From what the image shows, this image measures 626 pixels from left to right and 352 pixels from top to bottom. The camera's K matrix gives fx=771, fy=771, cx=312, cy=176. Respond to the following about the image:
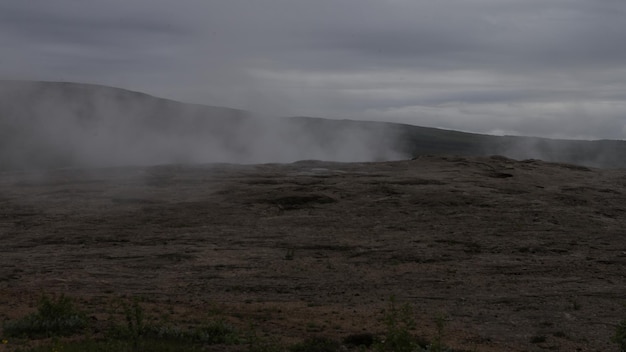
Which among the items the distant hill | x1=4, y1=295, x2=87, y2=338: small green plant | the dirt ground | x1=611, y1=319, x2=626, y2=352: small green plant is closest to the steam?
the distant hill

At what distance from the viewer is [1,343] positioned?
8.52 metres

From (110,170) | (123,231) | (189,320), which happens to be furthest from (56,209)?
(189,320)

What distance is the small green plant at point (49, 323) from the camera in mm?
8969

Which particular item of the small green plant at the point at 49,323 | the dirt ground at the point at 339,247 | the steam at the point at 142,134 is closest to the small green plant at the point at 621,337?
the dirt ground at the point at 339,247

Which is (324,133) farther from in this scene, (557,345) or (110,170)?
(557,345)

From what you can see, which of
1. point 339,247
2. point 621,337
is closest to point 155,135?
point 339,247

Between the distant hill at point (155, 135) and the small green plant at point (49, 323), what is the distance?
3004 cm

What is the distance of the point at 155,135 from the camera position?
4828cm

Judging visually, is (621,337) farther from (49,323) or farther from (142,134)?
(142,134)

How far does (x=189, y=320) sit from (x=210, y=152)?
112ft

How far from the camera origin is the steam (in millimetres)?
44469

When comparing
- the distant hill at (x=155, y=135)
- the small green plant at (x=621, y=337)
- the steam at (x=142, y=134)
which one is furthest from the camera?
the distant hill at (x=155, y=135)

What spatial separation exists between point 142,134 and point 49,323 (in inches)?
1586

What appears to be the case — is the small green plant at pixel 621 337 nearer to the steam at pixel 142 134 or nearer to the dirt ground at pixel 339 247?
the dirt ground at pixel 339 247
